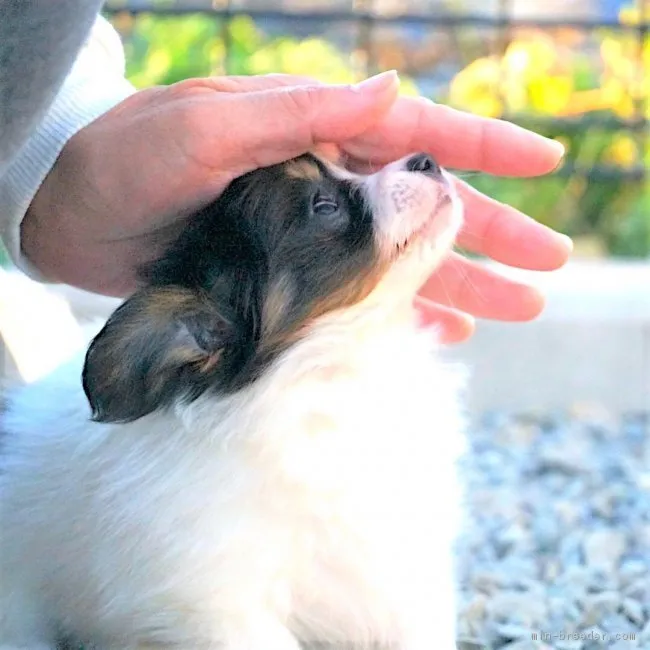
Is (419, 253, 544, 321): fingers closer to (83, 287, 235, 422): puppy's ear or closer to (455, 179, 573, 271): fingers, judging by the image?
(455, 179, 573, 271): fingers

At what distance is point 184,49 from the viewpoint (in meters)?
4.78

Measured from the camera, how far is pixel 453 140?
2168 millimetres

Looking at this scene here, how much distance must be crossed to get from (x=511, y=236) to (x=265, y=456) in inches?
32.3

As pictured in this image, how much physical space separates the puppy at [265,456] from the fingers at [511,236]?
17.1 inches

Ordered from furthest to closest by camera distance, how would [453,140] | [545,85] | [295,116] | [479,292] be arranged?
[545,85] → [479,292] → [453,140] → [295,116]

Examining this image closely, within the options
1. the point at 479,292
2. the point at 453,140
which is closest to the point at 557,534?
the point at 479,292

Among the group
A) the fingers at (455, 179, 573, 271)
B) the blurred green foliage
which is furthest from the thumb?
the blurred green foliage

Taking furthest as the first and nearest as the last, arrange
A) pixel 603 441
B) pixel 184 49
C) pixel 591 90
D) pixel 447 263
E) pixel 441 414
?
pixel 591 90, pixel 184 49, pixel 603 441, pixel 447 263, pixel 441 414

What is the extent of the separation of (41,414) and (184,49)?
10.1ft

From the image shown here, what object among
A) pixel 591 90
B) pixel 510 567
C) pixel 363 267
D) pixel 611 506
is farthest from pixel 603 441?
pixel 591 90

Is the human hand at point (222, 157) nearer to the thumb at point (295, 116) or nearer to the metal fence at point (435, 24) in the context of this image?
Result: the thumb at point (295, 116)

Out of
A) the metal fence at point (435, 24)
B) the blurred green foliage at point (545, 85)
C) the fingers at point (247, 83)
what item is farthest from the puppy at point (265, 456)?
the blurred green foliage at point (545, 85)

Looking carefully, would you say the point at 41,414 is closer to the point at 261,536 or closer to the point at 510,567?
the point at 261,536

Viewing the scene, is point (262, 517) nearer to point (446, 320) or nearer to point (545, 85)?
point (446, 320)
